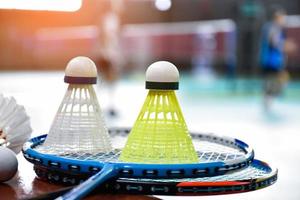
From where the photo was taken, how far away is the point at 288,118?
442cm

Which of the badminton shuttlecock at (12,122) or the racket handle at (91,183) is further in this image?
the badminton shuttlecock at (12,122)

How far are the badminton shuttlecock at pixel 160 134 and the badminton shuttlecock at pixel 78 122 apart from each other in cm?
8

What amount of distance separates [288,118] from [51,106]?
1966 millimetres

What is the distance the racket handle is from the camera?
59 cm

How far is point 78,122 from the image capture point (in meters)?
0.78

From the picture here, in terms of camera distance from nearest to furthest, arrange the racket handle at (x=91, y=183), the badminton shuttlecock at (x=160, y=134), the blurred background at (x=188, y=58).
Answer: the racket handle at (x=91, y=183) < the badminton shuttlecock at (x=160, y=134) < the blurred background at (x=188, y=58)

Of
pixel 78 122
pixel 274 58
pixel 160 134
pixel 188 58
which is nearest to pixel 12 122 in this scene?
pixel 78 122

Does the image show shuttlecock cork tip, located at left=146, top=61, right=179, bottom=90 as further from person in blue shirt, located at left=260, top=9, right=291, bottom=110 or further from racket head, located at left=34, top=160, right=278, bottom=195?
person in blue shirt, located at left=260, top=9, right=291, bottom=110

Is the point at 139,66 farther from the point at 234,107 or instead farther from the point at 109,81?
the point at 109,81

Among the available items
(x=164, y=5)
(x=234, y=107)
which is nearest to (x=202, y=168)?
(x=234, y=107)

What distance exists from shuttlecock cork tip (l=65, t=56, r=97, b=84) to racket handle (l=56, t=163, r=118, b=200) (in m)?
0.16

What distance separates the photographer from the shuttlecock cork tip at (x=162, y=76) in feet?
2.20

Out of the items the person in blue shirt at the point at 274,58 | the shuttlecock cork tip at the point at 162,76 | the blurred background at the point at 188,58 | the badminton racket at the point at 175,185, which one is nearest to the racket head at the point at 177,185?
the badminton racket at the point at 175,185

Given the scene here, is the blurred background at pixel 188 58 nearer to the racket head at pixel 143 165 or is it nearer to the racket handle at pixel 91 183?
the racket head at pixel 143 165
